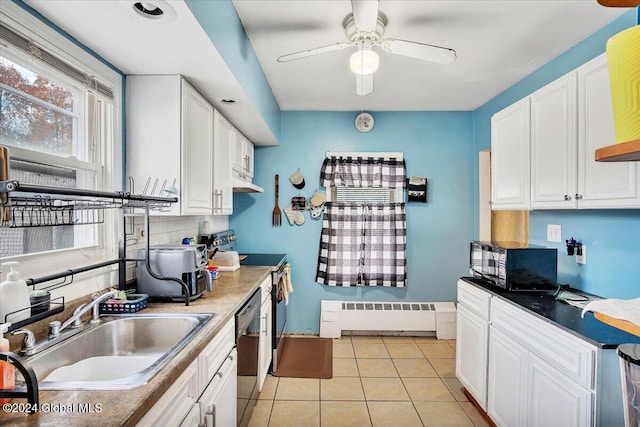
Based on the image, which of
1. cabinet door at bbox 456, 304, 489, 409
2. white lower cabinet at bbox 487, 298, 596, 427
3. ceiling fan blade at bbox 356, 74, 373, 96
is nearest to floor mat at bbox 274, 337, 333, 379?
cabinet door at bbox 456, 304, 489, 409

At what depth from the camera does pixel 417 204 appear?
3785 millimetres

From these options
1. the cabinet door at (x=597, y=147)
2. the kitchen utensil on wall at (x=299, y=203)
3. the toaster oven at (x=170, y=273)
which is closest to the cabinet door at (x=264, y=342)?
the toaster oven at (x=170, y=273)

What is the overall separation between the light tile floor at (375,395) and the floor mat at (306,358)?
0.07 meters

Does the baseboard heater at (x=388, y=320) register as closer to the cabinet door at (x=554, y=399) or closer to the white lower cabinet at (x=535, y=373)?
the white lower cabinet at (x=535, y=373)

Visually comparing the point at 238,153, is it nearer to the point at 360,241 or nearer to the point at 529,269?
the point at 360,241

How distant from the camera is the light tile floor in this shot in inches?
89.7

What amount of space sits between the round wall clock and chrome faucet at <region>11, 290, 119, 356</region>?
2.89 metres

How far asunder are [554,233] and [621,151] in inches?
85.4

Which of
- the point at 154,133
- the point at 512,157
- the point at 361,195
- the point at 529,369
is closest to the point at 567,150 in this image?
the point at 512,157

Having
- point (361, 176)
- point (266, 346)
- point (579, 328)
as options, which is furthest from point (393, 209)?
point (579, 328)

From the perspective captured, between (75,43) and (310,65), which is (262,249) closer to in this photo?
(310,65)

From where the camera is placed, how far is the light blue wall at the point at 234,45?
1.45 metres

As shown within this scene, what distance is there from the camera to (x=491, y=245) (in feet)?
7.59

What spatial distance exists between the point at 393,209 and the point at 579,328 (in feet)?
7.53
